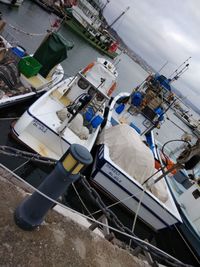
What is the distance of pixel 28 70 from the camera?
11.4 metres

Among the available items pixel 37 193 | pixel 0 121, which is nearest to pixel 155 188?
pixel 0 121

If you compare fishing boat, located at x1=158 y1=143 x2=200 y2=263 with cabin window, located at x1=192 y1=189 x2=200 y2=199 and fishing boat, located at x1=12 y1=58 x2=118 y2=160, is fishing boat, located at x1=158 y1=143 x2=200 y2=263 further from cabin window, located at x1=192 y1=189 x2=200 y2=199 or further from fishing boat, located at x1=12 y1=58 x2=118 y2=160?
fishing boat, located at x1=12 y1=58 x2=118 y2=160

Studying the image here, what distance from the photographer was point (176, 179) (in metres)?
13.6

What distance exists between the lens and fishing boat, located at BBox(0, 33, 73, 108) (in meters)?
9.70

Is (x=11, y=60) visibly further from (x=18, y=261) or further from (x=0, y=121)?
(x=18, y=261)

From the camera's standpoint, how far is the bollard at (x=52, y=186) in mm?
3307

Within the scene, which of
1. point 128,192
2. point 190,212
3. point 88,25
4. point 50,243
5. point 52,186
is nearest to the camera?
point 52,186

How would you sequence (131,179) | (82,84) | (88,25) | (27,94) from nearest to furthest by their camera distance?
(131,179)
(27,94)
(82,84)
(88,25)

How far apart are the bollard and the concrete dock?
0.55ft

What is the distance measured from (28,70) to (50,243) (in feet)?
30.0

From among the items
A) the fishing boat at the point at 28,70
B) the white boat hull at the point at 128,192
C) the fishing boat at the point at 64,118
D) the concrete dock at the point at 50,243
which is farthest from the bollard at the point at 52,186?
the fishing boat at the point at 28,70

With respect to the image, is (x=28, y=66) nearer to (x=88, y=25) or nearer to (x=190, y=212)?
(x=190, y=212)

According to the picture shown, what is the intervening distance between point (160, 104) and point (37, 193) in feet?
46.1

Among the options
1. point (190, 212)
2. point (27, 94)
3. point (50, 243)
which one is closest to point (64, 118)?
point (27, 94)
